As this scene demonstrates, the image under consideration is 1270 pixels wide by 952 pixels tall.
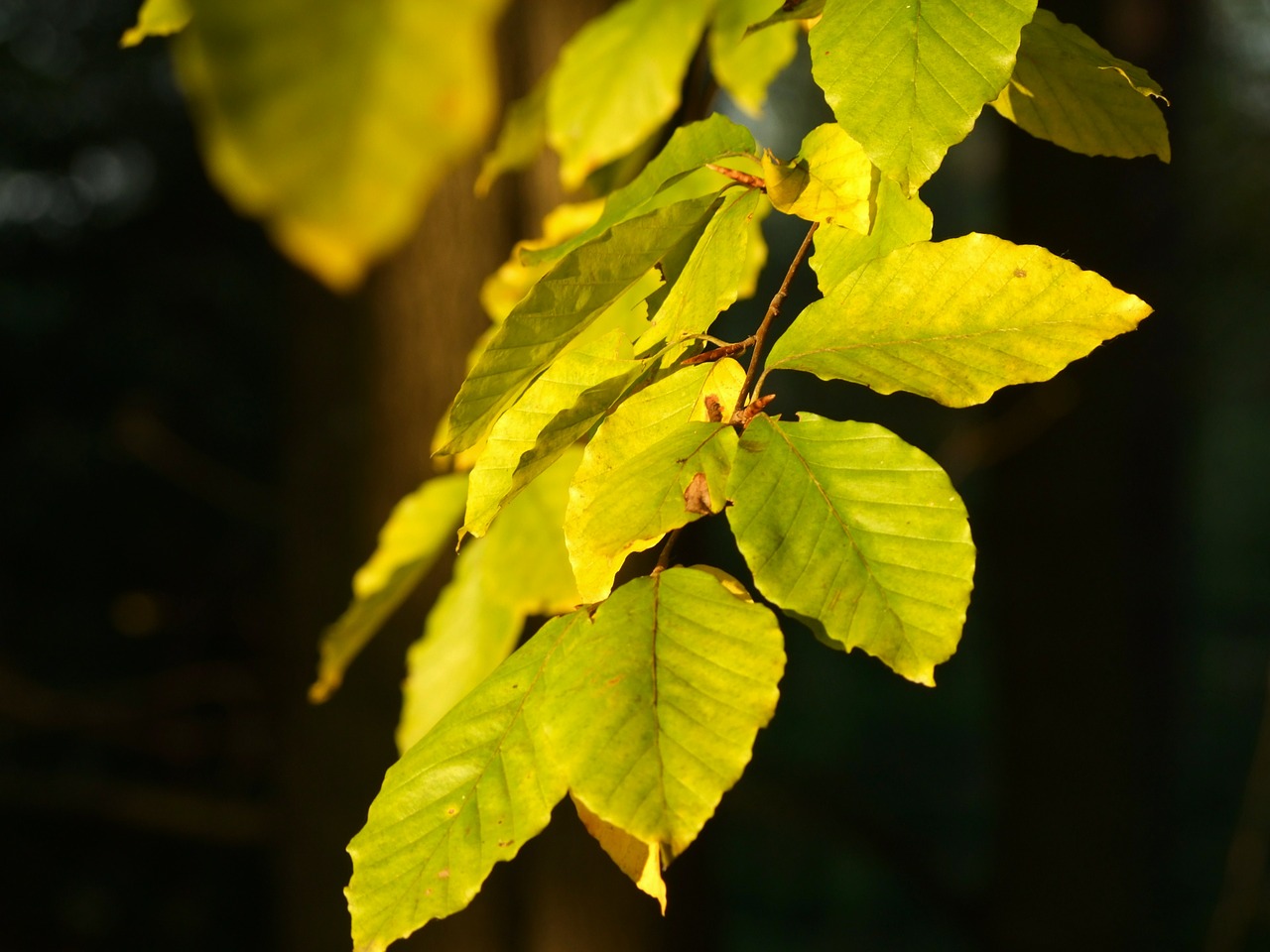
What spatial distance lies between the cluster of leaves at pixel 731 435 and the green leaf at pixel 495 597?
7.2 inches

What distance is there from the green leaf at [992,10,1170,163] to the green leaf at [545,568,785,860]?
0.32 metres

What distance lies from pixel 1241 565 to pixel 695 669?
11.5 metres

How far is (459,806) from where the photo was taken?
538 mm

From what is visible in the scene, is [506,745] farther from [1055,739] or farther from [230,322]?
[230,322]

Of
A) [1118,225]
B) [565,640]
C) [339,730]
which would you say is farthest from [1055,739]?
[565,640]

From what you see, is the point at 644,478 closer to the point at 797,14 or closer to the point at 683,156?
the point at 683,156

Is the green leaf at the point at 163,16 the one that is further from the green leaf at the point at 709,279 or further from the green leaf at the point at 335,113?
the green leaf at the point at 335,113

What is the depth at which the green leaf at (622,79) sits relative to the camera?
0.91 metres

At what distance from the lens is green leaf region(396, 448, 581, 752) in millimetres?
768

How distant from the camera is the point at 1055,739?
7.98 ft

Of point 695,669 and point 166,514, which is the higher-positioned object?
point 695,669

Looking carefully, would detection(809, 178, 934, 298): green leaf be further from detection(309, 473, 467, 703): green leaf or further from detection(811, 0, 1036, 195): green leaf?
detection(309, 473, 467, 703): green leaf

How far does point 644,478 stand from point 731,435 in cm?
6

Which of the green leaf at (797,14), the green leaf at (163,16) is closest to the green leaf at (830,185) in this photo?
the green leaf at (797,14)
